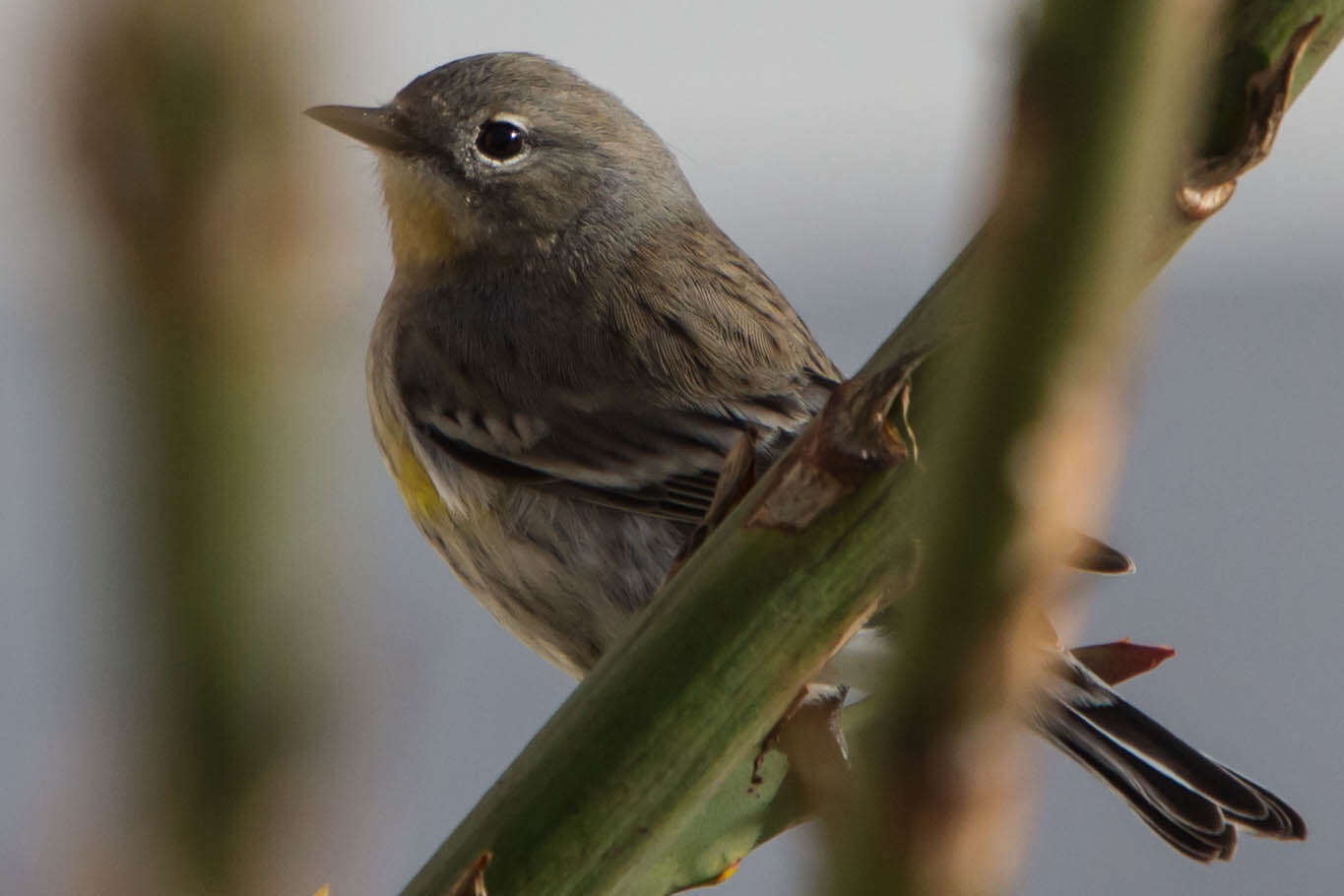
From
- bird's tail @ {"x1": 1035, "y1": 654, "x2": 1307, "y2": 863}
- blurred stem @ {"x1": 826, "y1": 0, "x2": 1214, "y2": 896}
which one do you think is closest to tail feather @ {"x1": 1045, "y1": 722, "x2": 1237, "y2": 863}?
bird's tail @ {"x1": 1035, "y1": 654, "x2": 1307, "y2": 863}

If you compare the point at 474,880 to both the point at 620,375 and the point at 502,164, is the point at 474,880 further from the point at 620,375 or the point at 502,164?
the point at 502,164

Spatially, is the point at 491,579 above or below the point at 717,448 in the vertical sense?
below

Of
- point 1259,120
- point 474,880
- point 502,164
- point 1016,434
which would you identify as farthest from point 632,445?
point 1016,434

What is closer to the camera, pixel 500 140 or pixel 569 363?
pixel 569 363

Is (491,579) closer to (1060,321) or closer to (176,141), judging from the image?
(176,141)

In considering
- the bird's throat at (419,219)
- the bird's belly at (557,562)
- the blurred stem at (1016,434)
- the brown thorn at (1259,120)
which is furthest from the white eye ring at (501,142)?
the blurred stem at (1016,434)

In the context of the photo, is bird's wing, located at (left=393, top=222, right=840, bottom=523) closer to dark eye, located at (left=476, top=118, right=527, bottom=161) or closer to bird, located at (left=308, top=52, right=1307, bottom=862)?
bird, located at (left=308, top=52, right=1307, bottom=862)

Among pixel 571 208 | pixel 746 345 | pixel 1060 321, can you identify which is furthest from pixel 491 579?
pixel 1060 321
